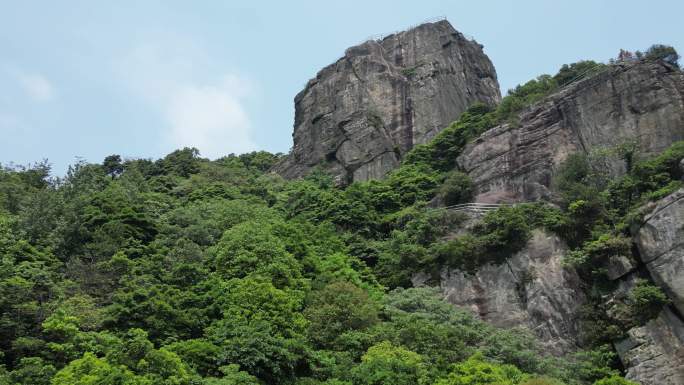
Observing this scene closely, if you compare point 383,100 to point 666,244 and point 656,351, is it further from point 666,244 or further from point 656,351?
point 656,351

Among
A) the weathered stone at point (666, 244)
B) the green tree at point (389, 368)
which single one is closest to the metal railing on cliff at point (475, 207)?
the weathered stone at point (666, 244)

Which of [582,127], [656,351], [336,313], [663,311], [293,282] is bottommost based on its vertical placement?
[656,351]

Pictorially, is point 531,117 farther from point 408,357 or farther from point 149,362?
point 149,362

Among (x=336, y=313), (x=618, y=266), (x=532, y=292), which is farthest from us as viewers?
(x=532, y=292)

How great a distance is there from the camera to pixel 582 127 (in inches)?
1698

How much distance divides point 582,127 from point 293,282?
66.9ft

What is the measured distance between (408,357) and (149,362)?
8.77 metres

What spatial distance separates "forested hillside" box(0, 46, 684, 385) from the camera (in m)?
24.9

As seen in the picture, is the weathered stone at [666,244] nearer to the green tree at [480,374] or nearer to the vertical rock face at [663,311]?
the vertical rock face at [663,311]

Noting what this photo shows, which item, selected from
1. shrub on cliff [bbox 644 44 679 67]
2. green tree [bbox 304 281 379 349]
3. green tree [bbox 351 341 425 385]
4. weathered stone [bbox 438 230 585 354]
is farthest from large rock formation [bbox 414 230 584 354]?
shrub on cliff [bbox 644 44 679 67]

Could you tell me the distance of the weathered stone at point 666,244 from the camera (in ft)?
98.7

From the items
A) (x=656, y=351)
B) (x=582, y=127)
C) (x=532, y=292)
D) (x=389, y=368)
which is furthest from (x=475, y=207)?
(x=389, y=368)

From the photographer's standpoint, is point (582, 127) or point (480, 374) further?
point (582, 127)

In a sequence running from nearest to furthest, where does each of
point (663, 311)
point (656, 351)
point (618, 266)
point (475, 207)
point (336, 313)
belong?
point (656, 351)
point (336, 313)
point (663, 311)
point (618, 266)
point (475, 207)
